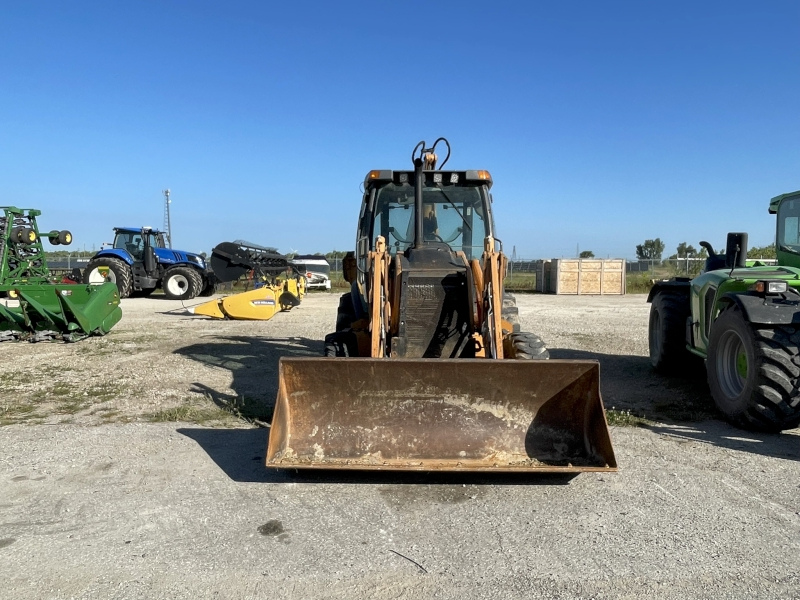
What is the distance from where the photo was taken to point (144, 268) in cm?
2180

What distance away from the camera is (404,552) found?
337cm

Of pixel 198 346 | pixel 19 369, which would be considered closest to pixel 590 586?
pixel 19 369

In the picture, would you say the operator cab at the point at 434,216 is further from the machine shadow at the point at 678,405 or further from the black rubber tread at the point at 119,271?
the black rubber tread at the point at 119,271

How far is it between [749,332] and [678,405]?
150 centimetres

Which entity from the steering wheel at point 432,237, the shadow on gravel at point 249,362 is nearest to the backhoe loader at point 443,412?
the shadow on gravel at point 249,362

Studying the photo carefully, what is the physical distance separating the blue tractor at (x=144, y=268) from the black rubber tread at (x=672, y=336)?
1682 centimetres

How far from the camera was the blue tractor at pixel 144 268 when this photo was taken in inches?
845

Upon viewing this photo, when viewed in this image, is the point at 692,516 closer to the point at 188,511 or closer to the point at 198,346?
the point at 188,511

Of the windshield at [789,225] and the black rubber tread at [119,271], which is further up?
the windshield at [789,225]

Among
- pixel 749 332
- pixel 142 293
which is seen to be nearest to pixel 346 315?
pixel 749 332

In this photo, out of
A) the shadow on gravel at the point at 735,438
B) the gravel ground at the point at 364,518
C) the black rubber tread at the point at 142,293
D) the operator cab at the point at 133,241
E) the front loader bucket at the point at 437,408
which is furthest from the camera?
the black rubber tread at the point at 142,293

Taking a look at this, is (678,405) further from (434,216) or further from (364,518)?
(364,518)

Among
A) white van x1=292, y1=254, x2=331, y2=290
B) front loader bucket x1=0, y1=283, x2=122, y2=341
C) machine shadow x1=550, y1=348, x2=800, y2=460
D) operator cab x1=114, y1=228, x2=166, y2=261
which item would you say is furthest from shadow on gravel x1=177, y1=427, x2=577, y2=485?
white van x1=292, y1=254, x2=331, y2=290

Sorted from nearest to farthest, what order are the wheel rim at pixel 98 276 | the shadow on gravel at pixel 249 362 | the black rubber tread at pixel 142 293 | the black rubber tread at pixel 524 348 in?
the black rubber tread at pixel 524 348
the shadow on gravel at pixel 249 362
the wheel rim at pixel 98 276
the black rubber tread at pixel 142 293
